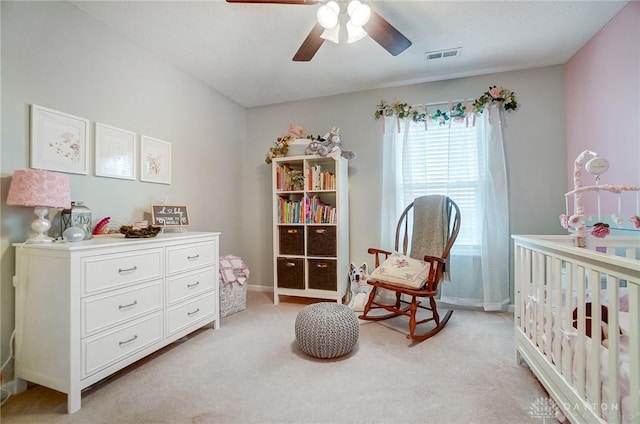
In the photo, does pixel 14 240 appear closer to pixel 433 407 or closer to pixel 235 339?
pixel 235 339

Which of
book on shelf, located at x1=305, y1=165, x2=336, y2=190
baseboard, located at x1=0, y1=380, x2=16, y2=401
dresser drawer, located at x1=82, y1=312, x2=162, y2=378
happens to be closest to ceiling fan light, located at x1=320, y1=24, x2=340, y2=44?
book on shelf, located at x1=305, y1=165, x2=336, y2=190

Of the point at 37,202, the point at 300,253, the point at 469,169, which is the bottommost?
the point at 300,253

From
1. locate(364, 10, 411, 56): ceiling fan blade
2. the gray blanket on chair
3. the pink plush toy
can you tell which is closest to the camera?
locate(364, 10, 411, 56): ceiling fan blade

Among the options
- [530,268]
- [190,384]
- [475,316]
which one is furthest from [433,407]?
[475,316]


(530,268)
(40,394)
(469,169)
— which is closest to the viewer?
(40,394)

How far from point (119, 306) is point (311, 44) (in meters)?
2.04

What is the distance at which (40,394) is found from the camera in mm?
1481

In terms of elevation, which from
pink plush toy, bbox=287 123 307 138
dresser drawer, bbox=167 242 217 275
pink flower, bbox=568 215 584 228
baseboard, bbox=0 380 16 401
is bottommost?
baseboard, bbox=0 380 16 401

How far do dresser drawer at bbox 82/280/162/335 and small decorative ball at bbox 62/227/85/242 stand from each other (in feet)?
1.30

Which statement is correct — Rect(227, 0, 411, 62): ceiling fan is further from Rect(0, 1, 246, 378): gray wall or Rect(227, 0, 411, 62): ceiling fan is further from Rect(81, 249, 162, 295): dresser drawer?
Rect(81, 249, 162, 295): dresser drawer

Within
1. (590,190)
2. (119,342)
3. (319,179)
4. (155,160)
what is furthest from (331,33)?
(119,342)

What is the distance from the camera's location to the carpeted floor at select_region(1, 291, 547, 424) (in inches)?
51.6

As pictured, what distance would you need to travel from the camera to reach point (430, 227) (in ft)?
8.05

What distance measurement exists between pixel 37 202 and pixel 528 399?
9.08ft
